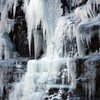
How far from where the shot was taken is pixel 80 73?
863 centimetres

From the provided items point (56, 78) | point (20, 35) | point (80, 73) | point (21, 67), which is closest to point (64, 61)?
point (56, 78)

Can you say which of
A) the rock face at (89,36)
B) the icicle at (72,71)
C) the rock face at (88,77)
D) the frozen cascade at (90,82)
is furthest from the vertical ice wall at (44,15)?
the frozen cascade at (90,82)

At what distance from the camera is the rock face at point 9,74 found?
11.3 m

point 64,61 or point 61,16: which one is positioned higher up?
point 61,16

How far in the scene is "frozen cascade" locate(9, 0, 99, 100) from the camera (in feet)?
32.0

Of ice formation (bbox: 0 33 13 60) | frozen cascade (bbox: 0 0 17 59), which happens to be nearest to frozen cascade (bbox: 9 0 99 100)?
frozen cascade (bbox: 0 0 17 59)

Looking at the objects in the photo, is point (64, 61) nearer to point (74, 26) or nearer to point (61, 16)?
point (74, 26)

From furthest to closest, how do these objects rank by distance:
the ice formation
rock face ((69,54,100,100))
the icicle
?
the ice formation → the icicle → rock face ((69,54,100,100))

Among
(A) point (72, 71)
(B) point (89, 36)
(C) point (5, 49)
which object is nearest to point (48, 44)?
(C) point (5, 49)

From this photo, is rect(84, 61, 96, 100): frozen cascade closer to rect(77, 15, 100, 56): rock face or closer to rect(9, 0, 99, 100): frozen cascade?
rect(9, 0, 99, 100): frozen cascade

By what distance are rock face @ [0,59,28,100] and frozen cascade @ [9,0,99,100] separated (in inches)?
14.9

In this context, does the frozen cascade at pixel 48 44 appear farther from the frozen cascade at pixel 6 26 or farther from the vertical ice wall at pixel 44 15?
the frozen cascade at pixel 6 26

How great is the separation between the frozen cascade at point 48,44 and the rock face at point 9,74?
38 cm

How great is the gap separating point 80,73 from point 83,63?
295 mm
